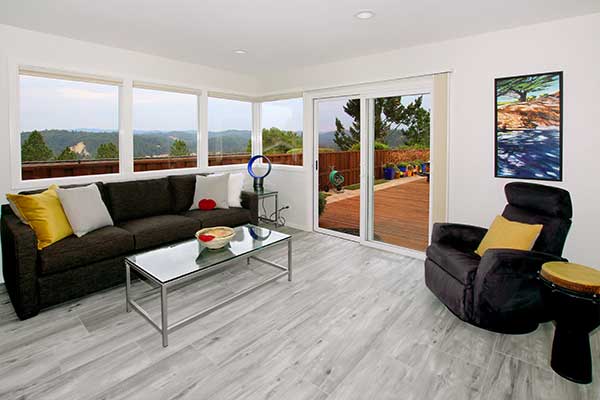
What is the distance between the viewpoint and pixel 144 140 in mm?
4523

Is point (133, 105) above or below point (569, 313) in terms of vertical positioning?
above

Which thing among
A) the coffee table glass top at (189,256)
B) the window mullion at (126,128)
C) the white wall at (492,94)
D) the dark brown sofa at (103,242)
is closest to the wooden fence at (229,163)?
the window mullion at (126,128)

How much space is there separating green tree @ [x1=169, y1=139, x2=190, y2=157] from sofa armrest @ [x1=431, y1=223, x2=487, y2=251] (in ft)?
11.9

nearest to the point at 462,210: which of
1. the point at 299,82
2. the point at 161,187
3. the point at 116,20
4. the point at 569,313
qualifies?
the point at 569,313

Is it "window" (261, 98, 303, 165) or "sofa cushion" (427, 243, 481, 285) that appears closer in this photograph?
"sofa cushion" (427, 243, 481, 285)

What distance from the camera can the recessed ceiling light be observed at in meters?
2.94

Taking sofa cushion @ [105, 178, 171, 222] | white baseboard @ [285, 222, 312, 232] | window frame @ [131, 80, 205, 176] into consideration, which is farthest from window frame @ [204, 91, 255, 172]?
white baseboard @ [285, 222, 312, 232]

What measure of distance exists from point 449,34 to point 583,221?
Answer: 2189 millimetres

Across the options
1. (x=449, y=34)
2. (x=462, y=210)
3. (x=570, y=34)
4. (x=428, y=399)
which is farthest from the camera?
(x=462, y=210)

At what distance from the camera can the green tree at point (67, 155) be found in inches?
152

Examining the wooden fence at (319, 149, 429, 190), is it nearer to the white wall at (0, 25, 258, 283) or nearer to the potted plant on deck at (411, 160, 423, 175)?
the potted plant on deck at (411, 160, 423, 175)

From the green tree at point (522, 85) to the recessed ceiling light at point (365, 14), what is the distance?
149 centimetres

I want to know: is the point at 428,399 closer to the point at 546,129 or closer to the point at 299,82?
the point at 546,129

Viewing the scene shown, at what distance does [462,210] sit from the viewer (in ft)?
12.4
